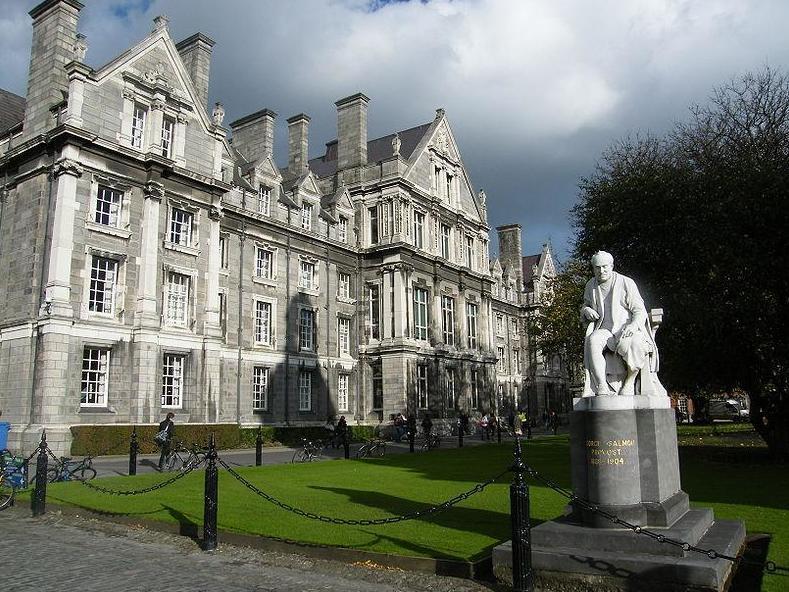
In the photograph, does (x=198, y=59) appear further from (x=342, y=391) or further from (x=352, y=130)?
(x=342, y=391)

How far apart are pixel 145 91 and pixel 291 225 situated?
11308 millimetres

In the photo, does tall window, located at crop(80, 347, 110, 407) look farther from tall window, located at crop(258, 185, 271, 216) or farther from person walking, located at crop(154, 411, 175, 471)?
tall window, located at crop(258, 185, 271, 216)

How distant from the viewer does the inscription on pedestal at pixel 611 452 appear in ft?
25.5

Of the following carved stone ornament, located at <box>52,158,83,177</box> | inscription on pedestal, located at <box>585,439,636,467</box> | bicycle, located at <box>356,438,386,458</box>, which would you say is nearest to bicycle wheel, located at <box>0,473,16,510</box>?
inscription on pedestal, located at <box>585,439,636,467</box>

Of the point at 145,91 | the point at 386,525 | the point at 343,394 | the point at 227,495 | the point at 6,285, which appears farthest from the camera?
the point at 343,394

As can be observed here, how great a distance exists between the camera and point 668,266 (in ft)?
72.5

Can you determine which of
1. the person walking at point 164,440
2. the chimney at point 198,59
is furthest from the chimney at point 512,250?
the person walking at point 164,440

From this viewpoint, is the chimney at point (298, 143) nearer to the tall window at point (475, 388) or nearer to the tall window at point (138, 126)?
the tall window at point (138, 126)

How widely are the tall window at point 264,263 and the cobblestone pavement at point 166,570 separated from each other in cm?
2530

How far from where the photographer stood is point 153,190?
89.9 feet

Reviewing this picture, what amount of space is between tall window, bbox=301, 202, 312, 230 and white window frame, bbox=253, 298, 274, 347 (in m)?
6.27

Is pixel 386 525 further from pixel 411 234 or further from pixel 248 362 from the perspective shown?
→ pixel 411 234

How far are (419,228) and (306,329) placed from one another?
39.0 ft

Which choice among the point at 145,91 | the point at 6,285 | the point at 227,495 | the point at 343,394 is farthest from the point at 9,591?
the point at 343,394
